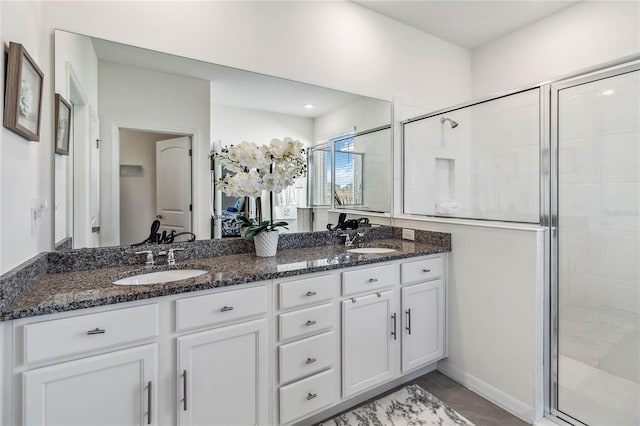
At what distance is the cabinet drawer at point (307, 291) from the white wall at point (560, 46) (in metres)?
1.66

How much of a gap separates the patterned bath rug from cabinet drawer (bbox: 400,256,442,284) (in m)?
0.71

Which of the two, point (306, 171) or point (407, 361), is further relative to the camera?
point (306, 171)

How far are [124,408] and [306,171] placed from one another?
1.64m

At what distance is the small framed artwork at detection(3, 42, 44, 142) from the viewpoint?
1111 millimetres

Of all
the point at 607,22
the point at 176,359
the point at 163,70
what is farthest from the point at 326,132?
the point at 607,22

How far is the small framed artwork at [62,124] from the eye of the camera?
1.53 metres

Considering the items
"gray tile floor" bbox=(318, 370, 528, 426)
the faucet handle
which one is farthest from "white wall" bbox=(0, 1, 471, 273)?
"gray tile floor" bbox=(318, 370, 528, 426)

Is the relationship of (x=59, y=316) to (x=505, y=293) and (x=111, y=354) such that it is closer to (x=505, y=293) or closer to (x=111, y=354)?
(x=111, y=354)

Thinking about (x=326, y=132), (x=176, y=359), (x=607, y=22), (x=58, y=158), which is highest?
(x=607, y=22)

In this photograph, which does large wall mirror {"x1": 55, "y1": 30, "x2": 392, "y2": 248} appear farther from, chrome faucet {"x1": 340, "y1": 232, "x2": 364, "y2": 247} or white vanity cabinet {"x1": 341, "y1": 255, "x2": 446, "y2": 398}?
white vanity cabinet {"x1": 341, "y1": 255, "x2": 446, "y2": 398}

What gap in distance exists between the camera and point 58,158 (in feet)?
5.11

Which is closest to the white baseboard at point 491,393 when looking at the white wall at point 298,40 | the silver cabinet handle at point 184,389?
the silver cabinet handle at point 184,389

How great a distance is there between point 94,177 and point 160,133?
15.7 inches

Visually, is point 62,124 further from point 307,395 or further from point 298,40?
point 307,395
